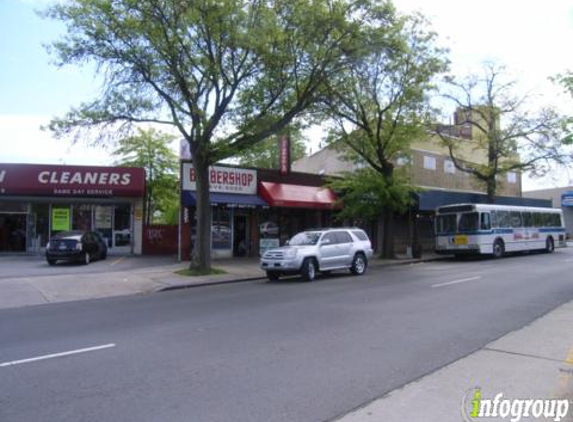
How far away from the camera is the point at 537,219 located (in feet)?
94.3

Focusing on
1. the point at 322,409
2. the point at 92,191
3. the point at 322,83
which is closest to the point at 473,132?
the point at 322,83

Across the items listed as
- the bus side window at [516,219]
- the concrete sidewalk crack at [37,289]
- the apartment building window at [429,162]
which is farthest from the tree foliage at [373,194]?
the concrete sidewalk crack at [37,289]

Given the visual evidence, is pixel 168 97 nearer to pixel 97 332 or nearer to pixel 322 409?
pixel 97 332

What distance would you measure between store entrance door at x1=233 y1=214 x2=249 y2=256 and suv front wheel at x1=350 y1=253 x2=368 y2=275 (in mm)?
8419

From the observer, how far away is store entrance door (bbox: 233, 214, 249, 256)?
24.7m

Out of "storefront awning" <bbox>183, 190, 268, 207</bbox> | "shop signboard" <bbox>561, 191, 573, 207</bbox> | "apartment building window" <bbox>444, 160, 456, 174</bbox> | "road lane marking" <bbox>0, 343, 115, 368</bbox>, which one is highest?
"apartment building window" <bbox>444, 160, 456, 174</bbox>

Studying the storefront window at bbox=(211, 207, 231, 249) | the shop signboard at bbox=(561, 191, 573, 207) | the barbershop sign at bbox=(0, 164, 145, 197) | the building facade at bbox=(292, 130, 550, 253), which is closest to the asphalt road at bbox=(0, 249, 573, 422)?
the storefront window at bbox=(211, 207, 231, 249)

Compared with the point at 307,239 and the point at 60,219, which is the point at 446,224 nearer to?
the point at 307,239

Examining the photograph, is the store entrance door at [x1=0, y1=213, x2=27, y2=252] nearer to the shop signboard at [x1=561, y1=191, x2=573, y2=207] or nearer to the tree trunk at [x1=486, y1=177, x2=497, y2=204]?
the tree trunk at [x1=486, y1=177, x2=497, y2=204]

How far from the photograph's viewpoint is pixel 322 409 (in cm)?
461

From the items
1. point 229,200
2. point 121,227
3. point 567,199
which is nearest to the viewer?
point 229,200

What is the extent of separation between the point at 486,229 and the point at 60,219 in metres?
22.7

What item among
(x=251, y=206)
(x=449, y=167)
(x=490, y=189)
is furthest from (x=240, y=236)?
(x=449, y=167)

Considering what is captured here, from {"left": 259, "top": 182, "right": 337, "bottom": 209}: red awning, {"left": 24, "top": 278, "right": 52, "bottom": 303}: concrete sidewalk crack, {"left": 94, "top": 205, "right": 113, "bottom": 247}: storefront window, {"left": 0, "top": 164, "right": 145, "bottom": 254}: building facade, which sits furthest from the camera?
{"left": 94, "top": 205, "right": 113, "bottom": 247}: storefront window
